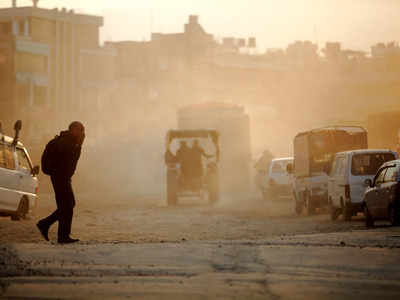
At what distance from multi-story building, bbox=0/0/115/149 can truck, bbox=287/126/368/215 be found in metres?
49.3

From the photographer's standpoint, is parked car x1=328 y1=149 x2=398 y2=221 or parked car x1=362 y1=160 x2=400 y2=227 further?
parked car x1=328 y1=149 x2=398 y2=221

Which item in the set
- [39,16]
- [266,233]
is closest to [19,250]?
[266,233]

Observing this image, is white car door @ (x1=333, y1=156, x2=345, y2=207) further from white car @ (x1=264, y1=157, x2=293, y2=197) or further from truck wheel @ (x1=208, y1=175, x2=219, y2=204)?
white car @ (x1=264, y1=157, x2=293, y2=197)

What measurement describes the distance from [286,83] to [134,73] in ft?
72.9

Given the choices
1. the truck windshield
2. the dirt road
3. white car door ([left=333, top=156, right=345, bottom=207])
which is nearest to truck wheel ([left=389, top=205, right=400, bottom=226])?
the dirt road

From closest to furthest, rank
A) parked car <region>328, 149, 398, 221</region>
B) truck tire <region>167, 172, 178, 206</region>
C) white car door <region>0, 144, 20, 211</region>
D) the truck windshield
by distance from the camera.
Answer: white car door <region>0, 144, 20, 211</region>
parked car <region>328, 149, 398, 221</region>
the truck windshield
truck tire <region>167, 172, 178, 206</region>

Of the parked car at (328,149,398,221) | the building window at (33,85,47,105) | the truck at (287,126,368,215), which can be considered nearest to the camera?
the parked car at (328,149,398,221)

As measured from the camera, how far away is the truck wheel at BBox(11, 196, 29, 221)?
20.7 m

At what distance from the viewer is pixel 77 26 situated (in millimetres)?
94500

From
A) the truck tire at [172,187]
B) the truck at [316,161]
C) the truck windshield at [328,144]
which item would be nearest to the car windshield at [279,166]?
the truck tire at [172,187]

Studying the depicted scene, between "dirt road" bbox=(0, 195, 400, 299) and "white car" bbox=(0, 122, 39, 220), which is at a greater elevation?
"white car" bbox=(0, 122, 39, 220)

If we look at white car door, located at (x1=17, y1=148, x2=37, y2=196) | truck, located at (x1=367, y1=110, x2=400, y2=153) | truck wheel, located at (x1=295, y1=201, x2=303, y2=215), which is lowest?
truck wheel, located at (x1=295, y1=201, x2=303, y2=215)

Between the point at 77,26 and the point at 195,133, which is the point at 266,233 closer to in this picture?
the point at 195,133

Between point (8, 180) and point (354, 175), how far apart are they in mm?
7740
